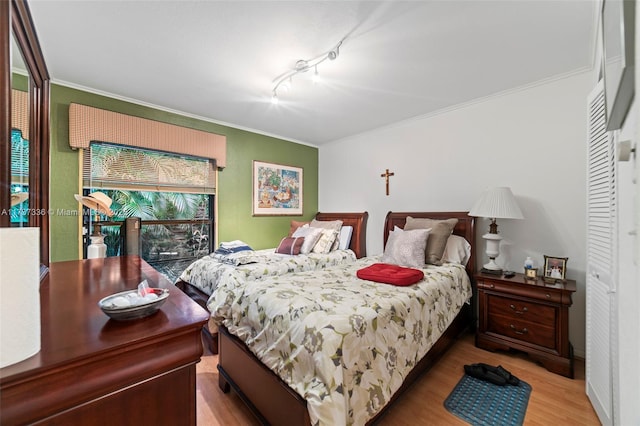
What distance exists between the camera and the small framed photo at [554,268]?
7.38 ft

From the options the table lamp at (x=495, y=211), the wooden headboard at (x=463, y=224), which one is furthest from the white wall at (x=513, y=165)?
the table lamp at (x=495, y=211)

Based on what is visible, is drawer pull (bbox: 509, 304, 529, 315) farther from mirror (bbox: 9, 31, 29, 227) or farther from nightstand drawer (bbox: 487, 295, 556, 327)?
mirror (bbox: 9, 31, 29, 227)

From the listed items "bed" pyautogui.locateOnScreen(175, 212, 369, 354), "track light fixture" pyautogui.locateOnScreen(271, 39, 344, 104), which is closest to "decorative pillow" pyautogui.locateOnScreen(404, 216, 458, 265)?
"bed" pyautogui.locateOnScreen(175, 212, 369, 354)

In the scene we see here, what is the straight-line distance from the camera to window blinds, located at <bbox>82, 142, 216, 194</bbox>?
269cm

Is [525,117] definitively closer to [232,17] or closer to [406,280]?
[406,280]

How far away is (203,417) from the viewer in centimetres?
167

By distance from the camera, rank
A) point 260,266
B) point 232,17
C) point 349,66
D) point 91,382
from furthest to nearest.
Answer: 1. point 260,266
2. point 349,66
3. point 232,17
4. point 91,382

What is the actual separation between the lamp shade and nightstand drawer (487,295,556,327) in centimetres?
74

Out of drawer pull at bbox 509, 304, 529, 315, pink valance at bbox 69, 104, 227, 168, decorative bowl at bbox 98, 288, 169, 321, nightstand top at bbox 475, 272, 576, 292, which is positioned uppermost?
pink valance at bbox 69, 104, 227, 168

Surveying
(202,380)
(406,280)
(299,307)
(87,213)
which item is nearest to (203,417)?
(202,380)

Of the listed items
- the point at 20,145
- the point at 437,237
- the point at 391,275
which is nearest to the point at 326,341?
the point at 391,275

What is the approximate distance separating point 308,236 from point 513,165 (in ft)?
7.87

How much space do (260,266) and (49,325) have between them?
180cm

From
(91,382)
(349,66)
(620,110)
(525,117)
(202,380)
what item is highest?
(349,66)
